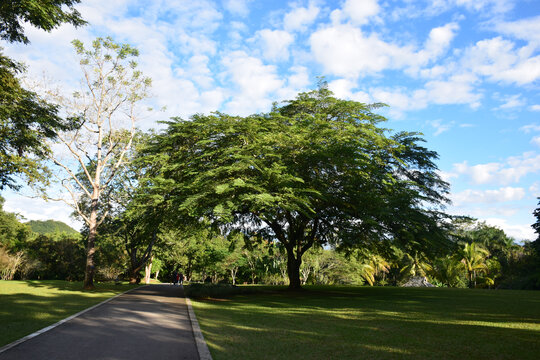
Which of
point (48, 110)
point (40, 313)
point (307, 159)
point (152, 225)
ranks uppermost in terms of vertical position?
point (48, 110)

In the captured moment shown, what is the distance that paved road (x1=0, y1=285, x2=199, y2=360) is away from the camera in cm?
642

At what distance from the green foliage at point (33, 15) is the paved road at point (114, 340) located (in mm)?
11142

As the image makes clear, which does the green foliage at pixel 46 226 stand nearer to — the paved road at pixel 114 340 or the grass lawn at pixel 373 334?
the paved road at pixel 114 340

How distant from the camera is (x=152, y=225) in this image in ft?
65.0

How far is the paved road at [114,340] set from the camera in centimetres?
642

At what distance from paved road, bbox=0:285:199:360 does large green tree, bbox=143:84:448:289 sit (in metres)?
5.82

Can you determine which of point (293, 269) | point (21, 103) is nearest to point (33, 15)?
point (21, 103)

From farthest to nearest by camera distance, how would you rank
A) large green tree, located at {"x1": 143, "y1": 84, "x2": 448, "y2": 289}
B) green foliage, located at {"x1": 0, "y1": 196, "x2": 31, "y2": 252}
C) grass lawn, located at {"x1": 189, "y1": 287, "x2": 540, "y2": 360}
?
1. green foliage, located at {"x1": 0, "y1": 196, "x2": 31, "y2": 252}
2. large green tree, located at {"x1": 143, "y1": 84, "x2": 448, "y2": 289}
3. grass lawn, located at {"x1": 189, "y1": 287, "x2": 540, "y2": 360}

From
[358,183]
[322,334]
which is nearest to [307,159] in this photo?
[358,183]

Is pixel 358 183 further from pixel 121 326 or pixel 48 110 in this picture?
pixel 48 110

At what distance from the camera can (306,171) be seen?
1856cm

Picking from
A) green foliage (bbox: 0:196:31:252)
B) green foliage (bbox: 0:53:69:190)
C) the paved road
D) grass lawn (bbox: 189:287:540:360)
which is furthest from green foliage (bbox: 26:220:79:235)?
grass lawn (bbox: 189:287:540:360)

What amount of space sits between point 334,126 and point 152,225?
12.9m

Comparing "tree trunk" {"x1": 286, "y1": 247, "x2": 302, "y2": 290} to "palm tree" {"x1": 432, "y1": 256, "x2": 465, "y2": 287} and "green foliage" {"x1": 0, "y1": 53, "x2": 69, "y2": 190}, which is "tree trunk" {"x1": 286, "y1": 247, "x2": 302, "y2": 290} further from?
"palm tree" {"x1": 432, "y1": 256, "x2": 465, "y2": 287}
